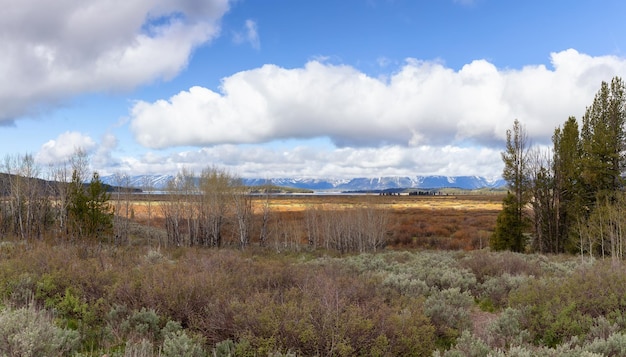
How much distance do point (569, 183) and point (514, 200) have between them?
4.26 m

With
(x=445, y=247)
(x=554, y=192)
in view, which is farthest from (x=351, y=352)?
(x=445, y=247)

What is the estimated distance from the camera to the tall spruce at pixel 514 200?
30812mm

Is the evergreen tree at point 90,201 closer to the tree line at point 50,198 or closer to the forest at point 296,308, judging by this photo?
the tree line at point 50,198

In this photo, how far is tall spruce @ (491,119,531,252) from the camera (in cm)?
3081

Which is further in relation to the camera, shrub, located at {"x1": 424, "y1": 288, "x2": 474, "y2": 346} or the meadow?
shrub, located at {"x1": 424, "y1": 288, "x2": 474, "y2": 346}

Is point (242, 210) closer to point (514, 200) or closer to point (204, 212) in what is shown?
point (204, 212)

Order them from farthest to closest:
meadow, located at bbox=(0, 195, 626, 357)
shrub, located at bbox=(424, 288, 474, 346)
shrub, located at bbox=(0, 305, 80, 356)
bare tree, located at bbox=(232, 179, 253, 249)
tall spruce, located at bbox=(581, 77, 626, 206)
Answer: bare tree, located at bbox=(232, 179, 253, 249), tall spruce, located at bbox=(581, 77, 626, 206), shrub, located at bbox=(424, 288, 474, 346), meadow, located at bbox=(0, 195, 626, 357), shrub, located at bbox=(0, 305, 80, 356)

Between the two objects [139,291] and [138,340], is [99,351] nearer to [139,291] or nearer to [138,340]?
[138,340]

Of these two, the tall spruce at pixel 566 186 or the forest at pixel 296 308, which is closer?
the forest at pixel 296 308

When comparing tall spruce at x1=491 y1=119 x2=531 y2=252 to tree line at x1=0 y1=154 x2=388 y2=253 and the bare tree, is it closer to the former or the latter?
tree line at x1=0 y1=154 x2=388 y2=253

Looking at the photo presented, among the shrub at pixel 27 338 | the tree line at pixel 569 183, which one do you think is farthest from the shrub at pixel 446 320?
the tree line at pixel 569 183

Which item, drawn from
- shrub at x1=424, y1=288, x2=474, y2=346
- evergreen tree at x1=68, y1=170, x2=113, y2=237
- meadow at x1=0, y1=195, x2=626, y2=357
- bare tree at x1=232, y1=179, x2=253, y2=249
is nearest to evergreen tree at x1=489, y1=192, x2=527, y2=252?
meadow at x1=0, y1=195, x2=626, y2=357

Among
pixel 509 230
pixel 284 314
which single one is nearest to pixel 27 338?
pixel 284 314

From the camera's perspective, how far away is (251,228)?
38.2 metres
